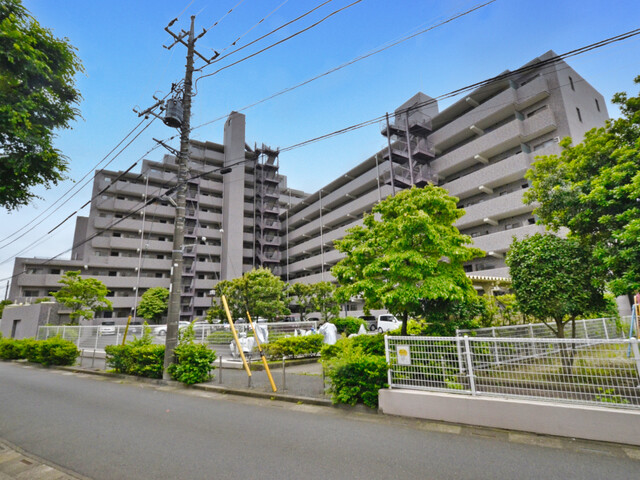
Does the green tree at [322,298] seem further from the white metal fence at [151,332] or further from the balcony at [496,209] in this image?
the balcony at [496,209]

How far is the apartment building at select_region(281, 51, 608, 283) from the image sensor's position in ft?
71.7

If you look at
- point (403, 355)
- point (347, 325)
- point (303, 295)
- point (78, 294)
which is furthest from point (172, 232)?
point (403, 355)

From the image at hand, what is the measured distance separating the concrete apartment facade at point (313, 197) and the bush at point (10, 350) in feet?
19.3

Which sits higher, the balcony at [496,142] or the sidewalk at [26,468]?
the balcony at [496,142]

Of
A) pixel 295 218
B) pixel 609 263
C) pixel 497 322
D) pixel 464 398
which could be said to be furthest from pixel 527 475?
pixel 295 218

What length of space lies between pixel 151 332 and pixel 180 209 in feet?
21.2

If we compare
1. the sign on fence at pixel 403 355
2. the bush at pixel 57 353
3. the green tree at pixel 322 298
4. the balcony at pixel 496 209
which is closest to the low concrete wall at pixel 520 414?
the sign on fence at pixel 403 355

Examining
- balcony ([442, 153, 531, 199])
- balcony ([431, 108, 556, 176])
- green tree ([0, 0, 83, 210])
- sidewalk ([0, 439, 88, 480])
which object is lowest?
sidewalk ([0, 439, 88, 480])

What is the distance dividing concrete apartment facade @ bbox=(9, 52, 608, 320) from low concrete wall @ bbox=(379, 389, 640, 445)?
48.6ft

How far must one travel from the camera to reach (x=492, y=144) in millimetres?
24484

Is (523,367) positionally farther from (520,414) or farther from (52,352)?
(52,352)

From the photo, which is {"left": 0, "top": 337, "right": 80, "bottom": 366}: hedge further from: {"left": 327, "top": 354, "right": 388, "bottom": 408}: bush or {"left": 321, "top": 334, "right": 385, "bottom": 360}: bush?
{"left": 327, "top": 354, "right": 388, "bottom": 408}: bush

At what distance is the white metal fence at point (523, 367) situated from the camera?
4.25 metres

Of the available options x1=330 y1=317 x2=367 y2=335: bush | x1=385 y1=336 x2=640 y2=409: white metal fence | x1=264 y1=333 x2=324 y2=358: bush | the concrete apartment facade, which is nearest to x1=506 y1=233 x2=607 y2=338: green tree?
x1=385 y1=336 x2=640 y2=409: white metal fence
